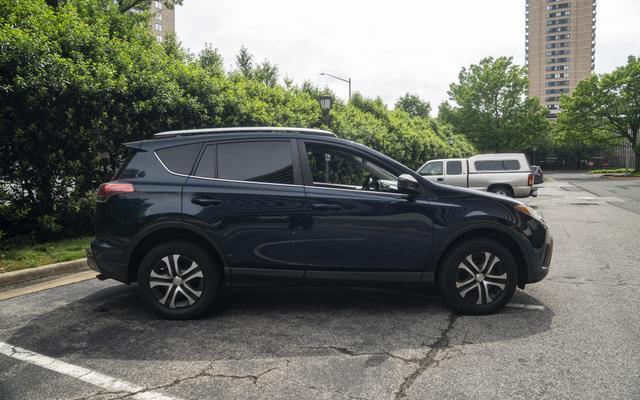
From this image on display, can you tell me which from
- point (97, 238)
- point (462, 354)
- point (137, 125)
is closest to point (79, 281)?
point (97, 238)

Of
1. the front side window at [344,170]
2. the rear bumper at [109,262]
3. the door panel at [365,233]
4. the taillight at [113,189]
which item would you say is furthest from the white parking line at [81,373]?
the front side window at [344,170]

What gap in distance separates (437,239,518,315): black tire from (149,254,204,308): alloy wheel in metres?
2.25

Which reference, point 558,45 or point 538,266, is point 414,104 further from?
point 538,266

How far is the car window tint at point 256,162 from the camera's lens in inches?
181

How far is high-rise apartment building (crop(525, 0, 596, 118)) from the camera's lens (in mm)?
138750

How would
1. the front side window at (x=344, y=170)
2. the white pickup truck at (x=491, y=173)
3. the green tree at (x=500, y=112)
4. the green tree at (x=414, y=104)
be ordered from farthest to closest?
the green tree at (x=414, y=104)
the green tree at (x=500, y=112)
the white pickup truck at (x=491, y=173)
the front side window at (x=344, y=170)

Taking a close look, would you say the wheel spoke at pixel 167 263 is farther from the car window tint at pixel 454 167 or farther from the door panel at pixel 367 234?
the car window tint at pixel 454 167

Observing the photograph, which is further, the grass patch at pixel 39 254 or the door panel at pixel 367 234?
the grass patch at pixel 39 254

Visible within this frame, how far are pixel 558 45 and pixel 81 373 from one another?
161 meters

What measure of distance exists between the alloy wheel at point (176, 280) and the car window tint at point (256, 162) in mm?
874

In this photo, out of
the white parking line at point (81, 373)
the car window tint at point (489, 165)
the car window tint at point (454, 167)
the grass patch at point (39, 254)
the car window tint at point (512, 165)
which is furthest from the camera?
the car window tint at point (454, 167)

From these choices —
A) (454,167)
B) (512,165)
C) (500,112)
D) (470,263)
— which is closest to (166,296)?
(470,263)

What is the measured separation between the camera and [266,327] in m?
4.34

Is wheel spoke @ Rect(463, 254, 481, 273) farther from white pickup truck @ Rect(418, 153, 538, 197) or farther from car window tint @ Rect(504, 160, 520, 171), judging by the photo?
car window tint @ Rect(504, 160, 520, 171)
